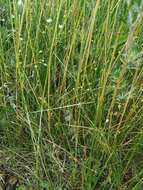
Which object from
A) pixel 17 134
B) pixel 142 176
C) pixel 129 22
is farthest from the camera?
pixel 17 134

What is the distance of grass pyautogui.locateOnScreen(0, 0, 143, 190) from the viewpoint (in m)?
1.22

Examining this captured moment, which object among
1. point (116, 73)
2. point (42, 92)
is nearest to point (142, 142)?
point (116, 73)

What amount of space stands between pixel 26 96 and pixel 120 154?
367mm

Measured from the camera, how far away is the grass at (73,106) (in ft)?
3.99

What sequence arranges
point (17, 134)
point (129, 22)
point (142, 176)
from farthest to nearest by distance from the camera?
point (17, 134) → point (142, 176) → point (129, 22)

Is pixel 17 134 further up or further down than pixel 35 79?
further down

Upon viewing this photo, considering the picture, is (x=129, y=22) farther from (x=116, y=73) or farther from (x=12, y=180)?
(x=12, y=180)

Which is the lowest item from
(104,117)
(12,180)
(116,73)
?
(12,180)

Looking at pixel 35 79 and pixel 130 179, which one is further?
pixel 35 79

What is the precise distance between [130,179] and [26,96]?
0.44 metres

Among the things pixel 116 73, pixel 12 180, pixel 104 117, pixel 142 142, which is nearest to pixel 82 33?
pixel 116 73

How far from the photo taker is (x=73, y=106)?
4.24 ft

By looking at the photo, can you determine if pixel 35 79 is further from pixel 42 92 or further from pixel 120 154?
pixel 120 154

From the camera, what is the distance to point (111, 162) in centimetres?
125
